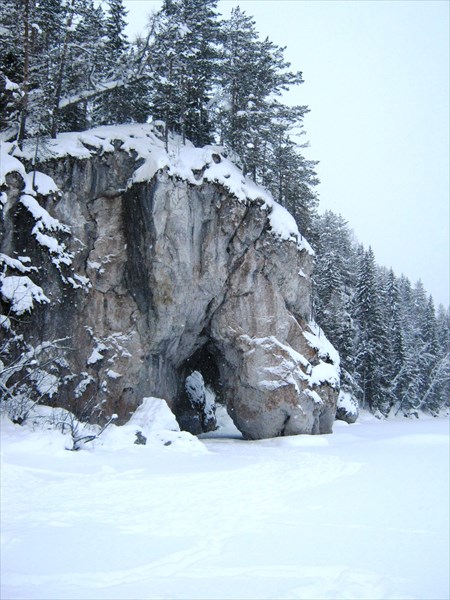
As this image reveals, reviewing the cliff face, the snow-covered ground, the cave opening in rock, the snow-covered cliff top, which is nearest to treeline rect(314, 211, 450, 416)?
the cave opening in rock

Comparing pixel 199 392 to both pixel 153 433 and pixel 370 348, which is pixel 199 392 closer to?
pixel 153 433

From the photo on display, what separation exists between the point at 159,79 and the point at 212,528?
2094cm

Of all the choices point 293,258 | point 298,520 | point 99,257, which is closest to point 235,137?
point 293,258

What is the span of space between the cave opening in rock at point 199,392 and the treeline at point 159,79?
10614 millimetres

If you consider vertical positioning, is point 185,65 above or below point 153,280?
above

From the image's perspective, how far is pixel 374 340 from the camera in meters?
40.1

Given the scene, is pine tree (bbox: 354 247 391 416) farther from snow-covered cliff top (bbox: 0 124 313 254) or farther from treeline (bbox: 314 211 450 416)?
snow-covered cliff top (bbox: 0 124 313 254)

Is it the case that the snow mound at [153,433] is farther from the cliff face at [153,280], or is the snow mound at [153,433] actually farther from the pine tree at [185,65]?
the pine tree at [185,65]

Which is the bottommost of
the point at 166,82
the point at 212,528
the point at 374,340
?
the point at 212,528

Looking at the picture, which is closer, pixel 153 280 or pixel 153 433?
pixel 153 433

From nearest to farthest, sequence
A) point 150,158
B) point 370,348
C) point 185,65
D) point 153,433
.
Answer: point 153,433 < point 150,158 < point 185,65 < point 370,348

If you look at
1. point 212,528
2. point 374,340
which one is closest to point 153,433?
point 212,528

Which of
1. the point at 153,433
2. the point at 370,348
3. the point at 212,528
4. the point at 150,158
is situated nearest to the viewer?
the point at 212,528

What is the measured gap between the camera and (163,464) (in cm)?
1074
